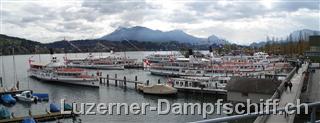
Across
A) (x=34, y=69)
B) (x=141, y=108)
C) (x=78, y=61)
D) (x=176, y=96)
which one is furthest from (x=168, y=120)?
(x=78, y=61)

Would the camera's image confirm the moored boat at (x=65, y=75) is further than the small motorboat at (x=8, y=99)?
Yes

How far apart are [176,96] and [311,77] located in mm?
16635

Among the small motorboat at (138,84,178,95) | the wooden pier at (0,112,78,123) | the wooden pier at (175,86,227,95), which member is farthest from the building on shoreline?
the wooden pier at (0,112,78,123)

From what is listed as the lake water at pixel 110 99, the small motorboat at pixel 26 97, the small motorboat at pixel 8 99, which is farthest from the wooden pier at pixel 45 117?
the small motorboat at pixel 8 99

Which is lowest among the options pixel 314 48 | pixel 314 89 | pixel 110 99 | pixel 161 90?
pixel 110 99

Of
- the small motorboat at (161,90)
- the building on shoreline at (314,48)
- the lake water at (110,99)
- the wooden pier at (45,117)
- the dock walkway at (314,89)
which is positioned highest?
the building on shoreline at (314,48)

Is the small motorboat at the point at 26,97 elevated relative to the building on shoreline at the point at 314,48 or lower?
lower

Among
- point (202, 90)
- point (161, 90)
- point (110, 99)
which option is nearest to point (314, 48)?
point (202, 90)

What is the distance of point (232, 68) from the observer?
226ft

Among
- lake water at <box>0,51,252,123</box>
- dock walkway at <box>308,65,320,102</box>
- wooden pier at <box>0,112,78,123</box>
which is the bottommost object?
lake water at <box>0,51,252,123</box>

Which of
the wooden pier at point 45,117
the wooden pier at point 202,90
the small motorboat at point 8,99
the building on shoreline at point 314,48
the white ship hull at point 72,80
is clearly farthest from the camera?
the building on shoreline at point 314,48

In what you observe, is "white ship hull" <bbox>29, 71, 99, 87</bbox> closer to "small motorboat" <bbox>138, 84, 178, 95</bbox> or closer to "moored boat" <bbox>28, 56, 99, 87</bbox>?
"moored boat" <bbox>28, 56, 99, 87</bbox>

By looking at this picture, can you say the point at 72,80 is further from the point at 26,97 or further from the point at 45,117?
the point at 45,117

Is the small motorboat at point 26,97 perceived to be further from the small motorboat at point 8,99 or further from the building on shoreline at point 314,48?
the building on shoreline at point 314,48
